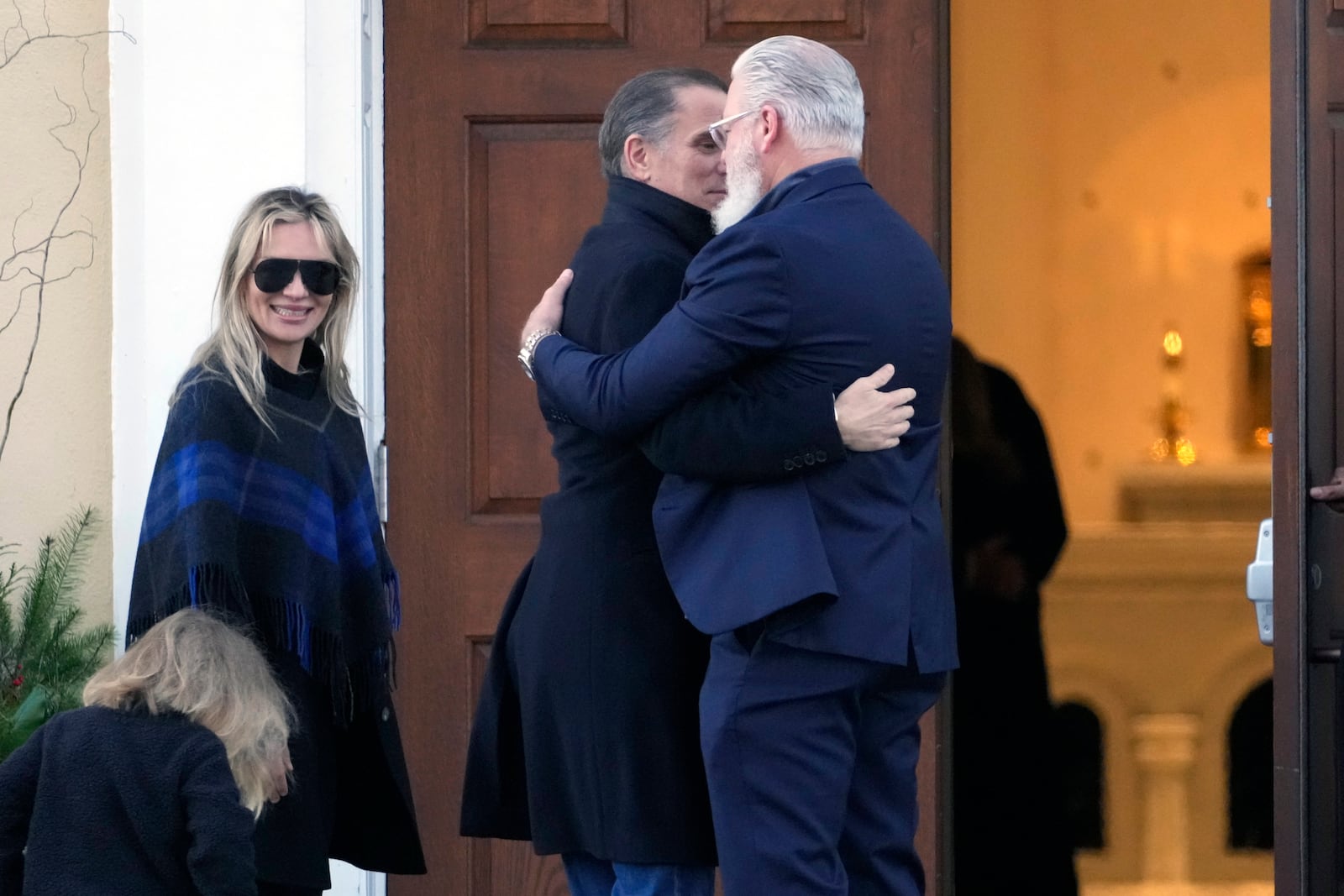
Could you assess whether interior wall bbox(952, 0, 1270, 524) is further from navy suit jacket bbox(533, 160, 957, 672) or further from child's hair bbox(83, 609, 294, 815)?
child's hair bbox(83, 609, 294, 815)

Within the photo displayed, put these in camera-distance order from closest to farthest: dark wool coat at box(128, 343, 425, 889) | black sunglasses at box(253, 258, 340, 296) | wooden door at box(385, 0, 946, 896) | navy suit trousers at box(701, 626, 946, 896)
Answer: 1. navy suit trousers at box(701, 626, 946, 896)
2. dark wool coat at box(128, 343, 425, 889)
3. black sunglasses at box(253, 258, 340, 296)
4. wooden door at box(385, 0, 946, 896)

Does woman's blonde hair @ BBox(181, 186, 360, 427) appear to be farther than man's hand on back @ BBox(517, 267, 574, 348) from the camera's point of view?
Yes

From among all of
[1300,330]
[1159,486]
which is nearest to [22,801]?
[1300,330]

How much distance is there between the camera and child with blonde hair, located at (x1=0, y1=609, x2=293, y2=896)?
7.66 feet

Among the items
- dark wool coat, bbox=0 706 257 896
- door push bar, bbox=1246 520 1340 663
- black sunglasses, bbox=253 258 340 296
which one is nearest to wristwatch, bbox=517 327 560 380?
black sunglasses, bbox=253 258 340 296

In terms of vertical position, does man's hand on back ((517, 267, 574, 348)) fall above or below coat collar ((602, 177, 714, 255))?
below

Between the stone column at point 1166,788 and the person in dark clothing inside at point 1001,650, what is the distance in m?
0.24

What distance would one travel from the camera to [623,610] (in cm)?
249

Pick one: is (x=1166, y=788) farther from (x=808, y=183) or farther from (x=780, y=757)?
(x=808, y=183)

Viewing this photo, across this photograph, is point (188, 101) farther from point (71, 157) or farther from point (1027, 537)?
point (1027, 537)

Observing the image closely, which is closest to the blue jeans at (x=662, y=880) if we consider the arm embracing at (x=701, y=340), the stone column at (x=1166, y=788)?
the arm embracing at (x=701, y=340)

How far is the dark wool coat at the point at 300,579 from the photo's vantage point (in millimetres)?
2629

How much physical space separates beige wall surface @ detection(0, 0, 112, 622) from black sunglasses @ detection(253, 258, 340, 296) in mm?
955

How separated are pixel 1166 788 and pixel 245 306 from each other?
3315mm
